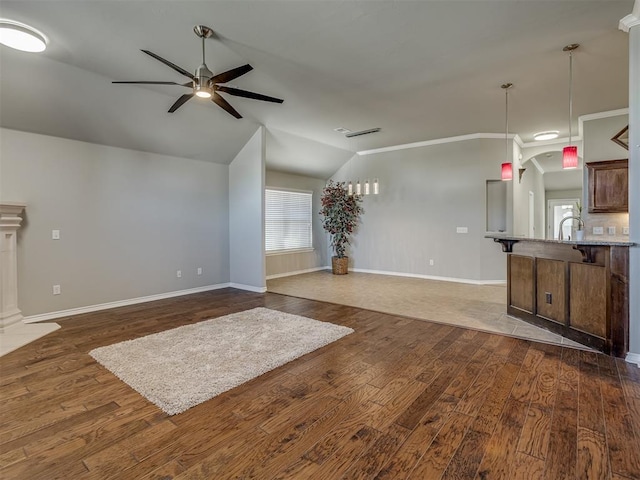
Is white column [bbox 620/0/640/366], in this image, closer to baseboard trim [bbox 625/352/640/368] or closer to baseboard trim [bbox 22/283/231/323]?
baseboard trim [bbox 625/352/640/368]

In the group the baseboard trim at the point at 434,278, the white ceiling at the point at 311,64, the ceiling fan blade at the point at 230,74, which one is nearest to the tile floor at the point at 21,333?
the white ceiling at the point at 311,64

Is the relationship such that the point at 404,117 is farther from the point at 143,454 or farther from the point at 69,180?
the point at 143,454

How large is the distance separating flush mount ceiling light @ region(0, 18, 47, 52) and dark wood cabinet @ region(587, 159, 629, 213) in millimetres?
7416

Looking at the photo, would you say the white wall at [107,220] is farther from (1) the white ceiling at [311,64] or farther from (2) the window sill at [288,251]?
(2) the window sill at [288,251]

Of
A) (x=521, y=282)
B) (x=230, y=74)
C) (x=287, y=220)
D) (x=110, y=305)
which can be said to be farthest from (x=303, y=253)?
(x=230, y=74)

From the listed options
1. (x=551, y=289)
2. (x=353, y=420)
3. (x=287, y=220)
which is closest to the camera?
(x=353, y=420)

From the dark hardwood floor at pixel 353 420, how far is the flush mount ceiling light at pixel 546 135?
4.96m

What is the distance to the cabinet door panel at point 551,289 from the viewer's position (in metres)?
3.48

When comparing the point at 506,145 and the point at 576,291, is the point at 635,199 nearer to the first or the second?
the point at 576,291

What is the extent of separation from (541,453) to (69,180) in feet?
18.7

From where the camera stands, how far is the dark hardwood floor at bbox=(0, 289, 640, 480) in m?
1.65

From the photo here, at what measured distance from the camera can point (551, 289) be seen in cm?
362

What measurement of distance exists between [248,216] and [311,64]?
3.12 m

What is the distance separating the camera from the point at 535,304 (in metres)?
3.87
